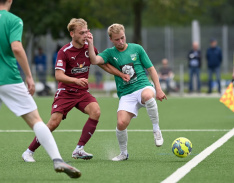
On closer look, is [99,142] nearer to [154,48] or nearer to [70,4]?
[70,4]

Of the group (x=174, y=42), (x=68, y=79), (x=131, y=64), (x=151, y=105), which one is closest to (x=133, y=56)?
(x=131, y=64)

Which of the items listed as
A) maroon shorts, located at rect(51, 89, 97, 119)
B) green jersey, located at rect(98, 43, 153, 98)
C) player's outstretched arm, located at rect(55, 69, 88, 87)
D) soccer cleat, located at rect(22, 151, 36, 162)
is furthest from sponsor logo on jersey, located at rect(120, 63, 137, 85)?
soccer cleat, located at rect(22, 151, 36, 162)

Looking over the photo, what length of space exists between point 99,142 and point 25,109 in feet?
13.9

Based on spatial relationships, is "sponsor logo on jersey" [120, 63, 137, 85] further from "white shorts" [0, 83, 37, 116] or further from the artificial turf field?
"white shorts" [0, 83, 37, 116]

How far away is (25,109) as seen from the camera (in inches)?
271

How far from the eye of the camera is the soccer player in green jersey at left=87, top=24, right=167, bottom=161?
877cm

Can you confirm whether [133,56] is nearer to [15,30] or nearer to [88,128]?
[88,128]

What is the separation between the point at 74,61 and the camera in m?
8.91

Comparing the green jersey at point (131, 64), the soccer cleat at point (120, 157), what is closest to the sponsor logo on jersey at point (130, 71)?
the green jersey at point (131, 64)

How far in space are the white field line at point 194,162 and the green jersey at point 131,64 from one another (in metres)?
1.23

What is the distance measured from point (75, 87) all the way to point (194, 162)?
1.92 metres

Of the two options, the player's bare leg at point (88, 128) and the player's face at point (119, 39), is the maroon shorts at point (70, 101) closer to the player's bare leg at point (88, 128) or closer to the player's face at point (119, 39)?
the player's bare leg at point (88, 128)

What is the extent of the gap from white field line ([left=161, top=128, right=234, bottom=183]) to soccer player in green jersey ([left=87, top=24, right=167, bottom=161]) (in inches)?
23.1

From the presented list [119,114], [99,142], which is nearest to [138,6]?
[99,142]
